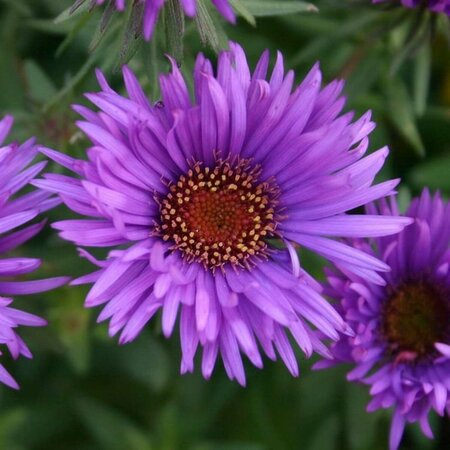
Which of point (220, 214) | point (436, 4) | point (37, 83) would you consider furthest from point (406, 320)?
point (37, 83)

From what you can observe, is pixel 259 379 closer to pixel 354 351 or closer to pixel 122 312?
pixel 354 351

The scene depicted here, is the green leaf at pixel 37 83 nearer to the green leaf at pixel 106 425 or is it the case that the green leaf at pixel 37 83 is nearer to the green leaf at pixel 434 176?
the green leaf at pixel 106 425

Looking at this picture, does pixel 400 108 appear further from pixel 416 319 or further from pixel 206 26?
pixel 206 26

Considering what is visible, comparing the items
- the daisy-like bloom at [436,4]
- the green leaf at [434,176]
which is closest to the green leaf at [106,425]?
the green leaf at [434,176]

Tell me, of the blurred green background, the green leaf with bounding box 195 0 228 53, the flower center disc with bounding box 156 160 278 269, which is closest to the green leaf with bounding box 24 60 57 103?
the blurred green background

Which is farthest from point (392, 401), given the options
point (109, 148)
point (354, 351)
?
point (109, 148)

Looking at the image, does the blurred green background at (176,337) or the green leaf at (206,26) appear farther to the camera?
the blurred green background at (176,337)

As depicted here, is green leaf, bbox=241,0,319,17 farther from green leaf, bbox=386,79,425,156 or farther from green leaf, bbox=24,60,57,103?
green leaf, bbox=24,60,57,103
